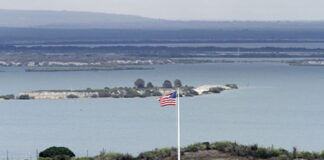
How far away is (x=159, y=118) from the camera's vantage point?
51.2 m

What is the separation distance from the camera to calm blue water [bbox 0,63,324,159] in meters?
43.3

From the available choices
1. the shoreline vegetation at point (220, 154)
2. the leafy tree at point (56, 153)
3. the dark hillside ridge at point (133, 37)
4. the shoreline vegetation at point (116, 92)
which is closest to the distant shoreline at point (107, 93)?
the shoreline vegetation at point (116, 92)

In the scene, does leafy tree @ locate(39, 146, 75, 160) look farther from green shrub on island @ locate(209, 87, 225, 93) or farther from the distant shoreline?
green shrub on island @ locate(209, 87, 225, 93)

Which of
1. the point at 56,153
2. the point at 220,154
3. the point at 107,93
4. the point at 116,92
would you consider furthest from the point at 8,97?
the point at 220,154

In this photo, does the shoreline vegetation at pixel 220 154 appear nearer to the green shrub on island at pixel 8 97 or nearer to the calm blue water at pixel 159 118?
the calm blue water at pixel 159 118

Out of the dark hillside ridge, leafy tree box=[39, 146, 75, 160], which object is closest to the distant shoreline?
leafy tree box=[39, 146, 75, 160]

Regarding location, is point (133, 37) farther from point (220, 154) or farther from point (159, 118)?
point (220, 154)

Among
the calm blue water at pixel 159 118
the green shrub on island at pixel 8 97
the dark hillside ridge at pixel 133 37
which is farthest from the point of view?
the dark hillside ridge at pixel 133 37

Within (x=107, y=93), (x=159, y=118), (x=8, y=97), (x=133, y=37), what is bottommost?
(x=159, y=118)

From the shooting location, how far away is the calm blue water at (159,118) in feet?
142

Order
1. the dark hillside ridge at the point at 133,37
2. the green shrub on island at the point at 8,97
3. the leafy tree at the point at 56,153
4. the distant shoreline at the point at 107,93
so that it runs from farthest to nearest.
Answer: the dark hillside ridge at the point at 133,37
the distant shoreline at the point at 107,93
the green shrub on island at the point at 8,97
the leafy tree at the point at 56,153

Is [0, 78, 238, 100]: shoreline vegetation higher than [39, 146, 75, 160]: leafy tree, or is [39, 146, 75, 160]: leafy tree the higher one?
[0, 78, 238, 100]: shoreline vegetation

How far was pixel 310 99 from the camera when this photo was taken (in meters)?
60.0

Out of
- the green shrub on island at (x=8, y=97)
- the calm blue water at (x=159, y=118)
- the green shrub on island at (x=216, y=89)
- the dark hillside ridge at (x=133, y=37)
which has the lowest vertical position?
the calm blue water at (x=159, y=118)
